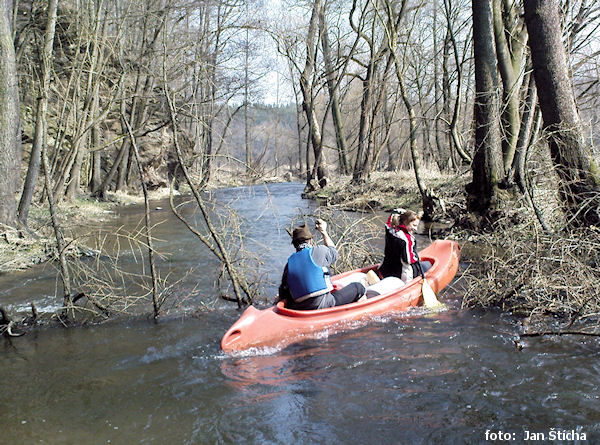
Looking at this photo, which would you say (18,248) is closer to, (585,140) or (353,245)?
(353,245)

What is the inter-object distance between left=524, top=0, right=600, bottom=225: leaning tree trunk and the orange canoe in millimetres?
2003

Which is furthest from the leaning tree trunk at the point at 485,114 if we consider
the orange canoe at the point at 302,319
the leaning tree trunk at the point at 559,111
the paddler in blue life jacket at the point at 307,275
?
the paddler in blue life jacket at the point at 307,275

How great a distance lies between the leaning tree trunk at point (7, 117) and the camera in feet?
27.7

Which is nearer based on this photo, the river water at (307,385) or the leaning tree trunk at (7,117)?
the river water at (307,385)

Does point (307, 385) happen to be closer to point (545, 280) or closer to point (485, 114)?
point (545, 280)

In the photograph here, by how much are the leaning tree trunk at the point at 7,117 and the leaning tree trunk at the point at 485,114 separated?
26.6 feet

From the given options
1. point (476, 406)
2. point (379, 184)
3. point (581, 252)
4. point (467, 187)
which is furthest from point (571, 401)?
point (379, 184)

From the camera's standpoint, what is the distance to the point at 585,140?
6.25 meters

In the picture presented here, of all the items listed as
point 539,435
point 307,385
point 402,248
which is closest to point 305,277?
point 307,385

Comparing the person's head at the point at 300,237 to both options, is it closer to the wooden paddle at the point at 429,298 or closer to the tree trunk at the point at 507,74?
the wooden paddle at the point at 429,298

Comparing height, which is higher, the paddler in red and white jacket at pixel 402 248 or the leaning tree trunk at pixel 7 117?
the leaning tree trunk at pixel 7 117

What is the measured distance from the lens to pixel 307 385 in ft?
13.9

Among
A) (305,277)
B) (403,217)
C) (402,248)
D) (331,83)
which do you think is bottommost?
(305,277)

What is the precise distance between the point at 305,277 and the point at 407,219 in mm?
1679
